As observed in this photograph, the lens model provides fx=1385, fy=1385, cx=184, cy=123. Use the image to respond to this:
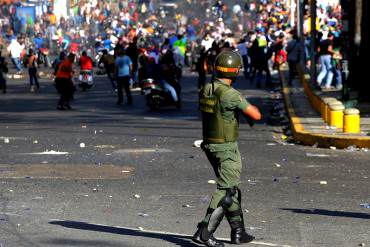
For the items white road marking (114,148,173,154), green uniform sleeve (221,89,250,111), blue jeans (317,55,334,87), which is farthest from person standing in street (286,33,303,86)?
green uniform sleeve (221,89,250,111)

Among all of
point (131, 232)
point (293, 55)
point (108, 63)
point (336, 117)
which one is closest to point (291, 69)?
point (293, 55)

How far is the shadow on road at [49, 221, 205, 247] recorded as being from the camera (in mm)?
11539

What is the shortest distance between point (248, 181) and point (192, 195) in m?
1.72

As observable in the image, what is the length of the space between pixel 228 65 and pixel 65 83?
23.2 meters

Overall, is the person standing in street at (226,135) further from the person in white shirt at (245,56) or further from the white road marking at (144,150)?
the person in white shirt at (245,56)

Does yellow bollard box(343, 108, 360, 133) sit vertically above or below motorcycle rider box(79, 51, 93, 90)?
above

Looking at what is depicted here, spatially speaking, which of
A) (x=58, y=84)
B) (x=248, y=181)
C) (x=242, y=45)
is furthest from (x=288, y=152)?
(x=242, y=45)

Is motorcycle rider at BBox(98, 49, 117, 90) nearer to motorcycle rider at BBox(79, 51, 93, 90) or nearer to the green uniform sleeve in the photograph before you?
motorcycle rider at BBox(79, 51, 93, 90)

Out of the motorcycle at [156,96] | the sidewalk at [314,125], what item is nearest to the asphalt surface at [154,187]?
the sidewalk at [314,125]

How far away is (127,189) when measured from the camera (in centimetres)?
1566

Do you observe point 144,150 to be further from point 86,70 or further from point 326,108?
point 86,70

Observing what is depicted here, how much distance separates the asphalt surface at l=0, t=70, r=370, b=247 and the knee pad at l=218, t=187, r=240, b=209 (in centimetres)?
45

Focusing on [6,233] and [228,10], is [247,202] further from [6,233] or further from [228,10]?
[228,10]

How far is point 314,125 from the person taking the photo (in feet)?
82.4
